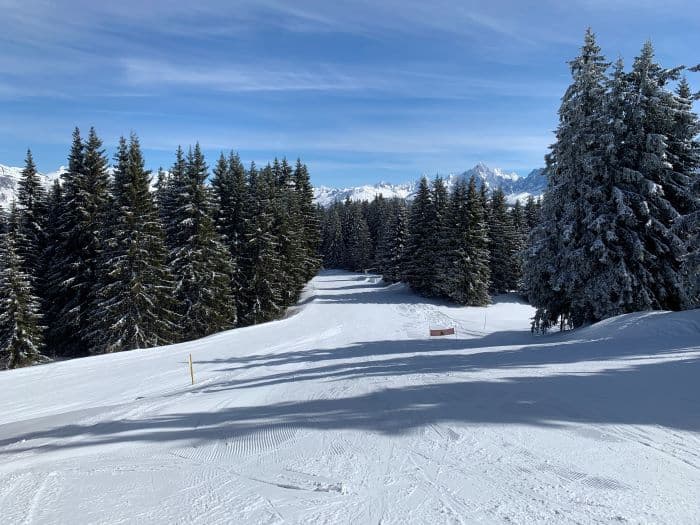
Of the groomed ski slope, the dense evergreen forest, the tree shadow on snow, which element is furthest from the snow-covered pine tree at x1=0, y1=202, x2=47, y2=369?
the dense evergreen forest

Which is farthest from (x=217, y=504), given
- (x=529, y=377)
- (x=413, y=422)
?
(x=529, y=377)

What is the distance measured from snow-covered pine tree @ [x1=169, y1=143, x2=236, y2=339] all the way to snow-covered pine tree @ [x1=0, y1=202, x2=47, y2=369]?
24.9 feet

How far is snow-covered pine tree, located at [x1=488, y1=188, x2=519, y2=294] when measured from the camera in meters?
49.3

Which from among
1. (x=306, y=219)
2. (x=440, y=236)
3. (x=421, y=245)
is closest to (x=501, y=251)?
(x=440, y=236)

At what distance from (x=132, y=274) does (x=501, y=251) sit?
1509 inches

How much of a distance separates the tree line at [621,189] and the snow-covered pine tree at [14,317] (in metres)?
25.3

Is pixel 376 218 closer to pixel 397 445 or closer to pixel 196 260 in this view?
pixel 196 260

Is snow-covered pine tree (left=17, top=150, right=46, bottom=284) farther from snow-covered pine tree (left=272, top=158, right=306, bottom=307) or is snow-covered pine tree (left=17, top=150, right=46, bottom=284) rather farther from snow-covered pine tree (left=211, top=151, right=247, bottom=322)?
snow-covered pine tree (left=272, top=158, right=306, bottom=307)

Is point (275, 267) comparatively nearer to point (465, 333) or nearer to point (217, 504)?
point (465, 333)

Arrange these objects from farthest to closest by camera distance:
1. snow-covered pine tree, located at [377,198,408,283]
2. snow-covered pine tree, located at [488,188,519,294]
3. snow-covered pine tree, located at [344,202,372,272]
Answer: snow-covered pine tree, located at [344,202,372,272]
snow-covered pine tree, located at [377,198,408,283]
snow-covered pine tree, located at [488,188,519,294]

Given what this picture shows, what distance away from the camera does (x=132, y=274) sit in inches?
969

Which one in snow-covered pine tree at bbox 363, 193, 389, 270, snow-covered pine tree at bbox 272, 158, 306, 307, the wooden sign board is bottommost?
the wooden sign board

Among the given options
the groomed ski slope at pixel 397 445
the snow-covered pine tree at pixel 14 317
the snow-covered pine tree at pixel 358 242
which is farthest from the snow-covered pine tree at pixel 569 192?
the snow-covered pine tree at pixel 358 242

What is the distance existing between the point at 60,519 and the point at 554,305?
19.9 metres
